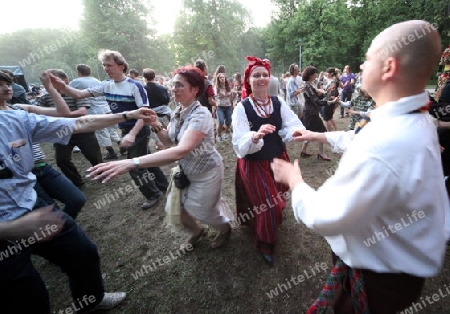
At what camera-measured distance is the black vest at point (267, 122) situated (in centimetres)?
246

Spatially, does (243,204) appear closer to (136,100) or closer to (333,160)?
(136,100)

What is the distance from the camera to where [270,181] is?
2561 mm

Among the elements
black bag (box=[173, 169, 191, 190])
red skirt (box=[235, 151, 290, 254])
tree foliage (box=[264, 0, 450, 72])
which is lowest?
red skirt (box=[235, 151, 290, 254])

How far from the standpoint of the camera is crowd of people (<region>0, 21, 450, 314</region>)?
86 cm

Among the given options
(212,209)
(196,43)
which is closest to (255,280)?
(212,209)

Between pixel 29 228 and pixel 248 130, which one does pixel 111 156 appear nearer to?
pixel 248 130

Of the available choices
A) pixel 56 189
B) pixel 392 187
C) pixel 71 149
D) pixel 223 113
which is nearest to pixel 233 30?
pixel 223 113

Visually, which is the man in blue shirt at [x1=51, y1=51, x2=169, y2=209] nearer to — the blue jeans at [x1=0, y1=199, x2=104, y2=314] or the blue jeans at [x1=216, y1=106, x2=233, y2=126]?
the blue jeans at [x1=0, y1=199, x2=104, y2=314]

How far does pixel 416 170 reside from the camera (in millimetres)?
826

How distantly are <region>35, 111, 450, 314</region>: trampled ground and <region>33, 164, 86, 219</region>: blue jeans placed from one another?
2.82ft

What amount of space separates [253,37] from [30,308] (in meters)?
39.3

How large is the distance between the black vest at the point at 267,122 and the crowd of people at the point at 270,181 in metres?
0.01

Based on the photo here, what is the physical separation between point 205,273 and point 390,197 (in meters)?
2.25

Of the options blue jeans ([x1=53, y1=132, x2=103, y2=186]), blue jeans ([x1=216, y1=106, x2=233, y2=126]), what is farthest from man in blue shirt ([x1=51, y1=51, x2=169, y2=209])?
blue jeans ([x1=216, y1=106, x2=233, y2=126])
